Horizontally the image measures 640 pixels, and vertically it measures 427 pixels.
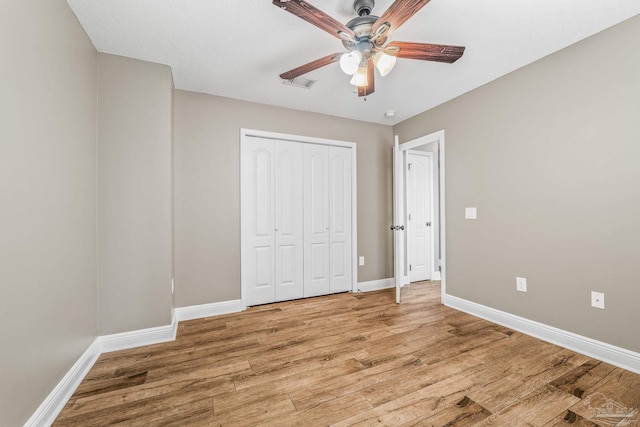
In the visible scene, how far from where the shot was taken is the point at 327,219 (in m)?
3.80

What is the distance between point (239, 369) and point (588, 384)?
7.81 ft

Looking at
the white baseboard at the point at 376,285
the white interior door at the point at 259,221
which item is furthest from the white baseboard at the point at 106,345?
the white baseboard at the point at 376,285

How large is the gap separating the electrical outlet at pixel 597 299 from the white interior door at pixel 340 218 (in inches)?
98.2

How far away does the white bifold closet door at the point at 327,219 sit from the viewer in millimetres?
3689

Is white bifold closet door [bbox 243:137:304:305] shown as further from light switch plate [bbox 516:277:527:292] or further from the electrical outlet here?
the electrical outlet

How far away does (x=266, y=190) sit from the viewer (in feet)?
11.3

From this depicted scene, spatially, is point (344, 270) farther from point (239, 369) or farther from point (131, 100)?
point (131, 100)

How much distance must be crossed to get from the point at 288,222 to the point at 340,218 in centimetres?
78

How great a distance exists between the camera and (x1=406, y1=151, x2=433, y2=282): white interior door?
4.38 meters

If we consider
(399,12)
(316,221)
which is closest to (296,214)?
(316,221)

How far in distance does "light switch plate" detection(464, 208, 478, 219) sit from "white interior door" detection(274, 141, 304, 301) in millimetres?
2014

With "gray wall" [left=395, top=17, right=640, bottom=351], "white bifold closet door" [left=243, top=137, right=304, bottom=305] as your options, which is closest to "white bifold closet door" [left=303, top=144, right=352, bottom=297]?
"white bifold closet door" [left=243, top=137, right=304, bottom=305]

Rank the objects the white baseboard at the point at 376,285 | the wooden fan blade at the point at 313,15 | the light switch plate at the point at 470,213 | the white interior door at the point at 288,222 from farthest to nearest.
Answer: the white baseboard at the point at 376,285 < the white interior door at the point at 288,222 < the light switch plate at the point at 470,213 < the wooden fan blade at the point at 313,15

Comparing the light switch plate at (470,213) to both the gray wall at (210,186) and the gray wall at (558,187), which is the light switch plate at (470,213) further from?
the gray wall at (210,186)
